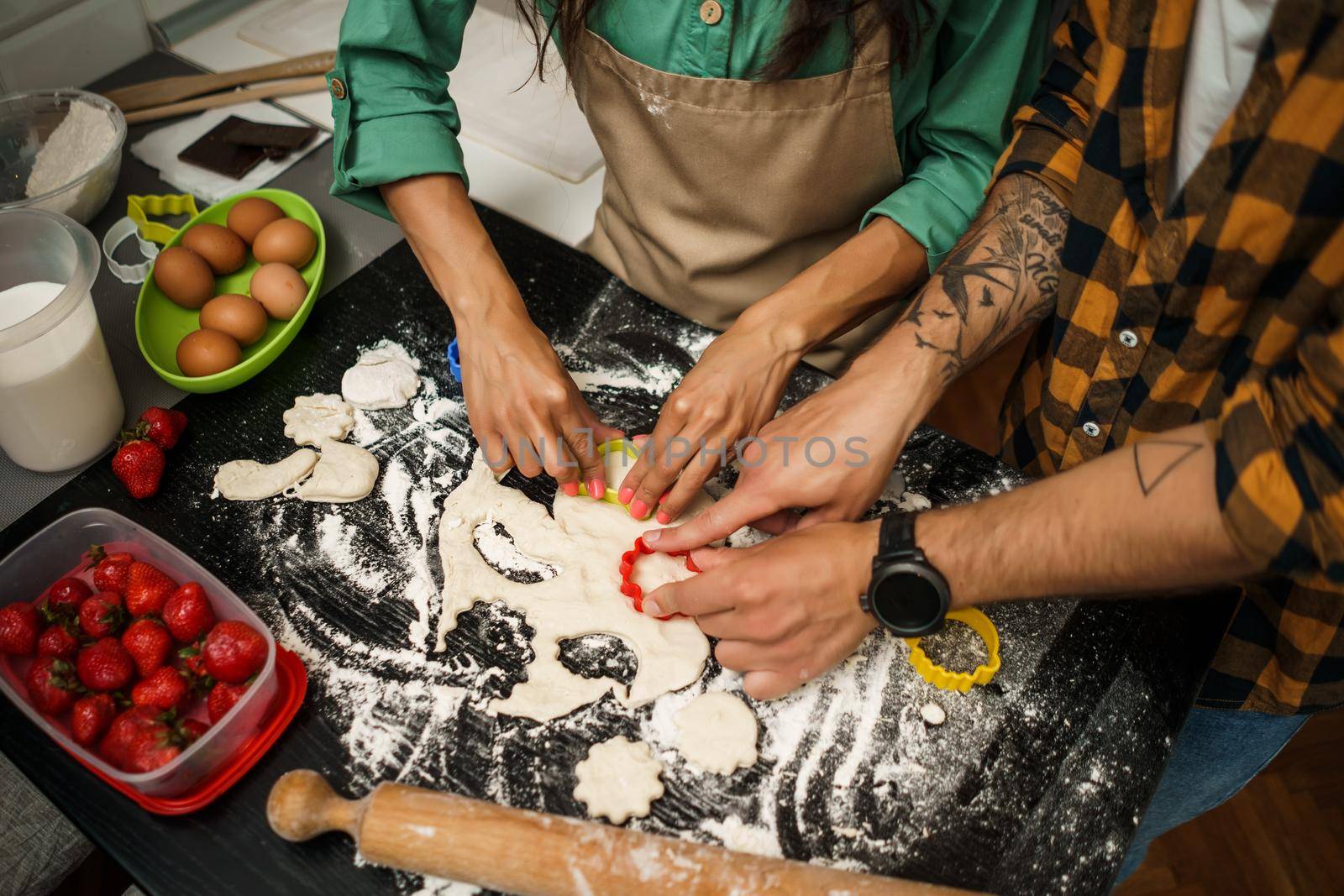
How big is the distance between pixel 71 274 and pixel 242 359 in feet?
0.81

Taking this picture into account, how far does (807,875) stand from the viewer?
92 cm

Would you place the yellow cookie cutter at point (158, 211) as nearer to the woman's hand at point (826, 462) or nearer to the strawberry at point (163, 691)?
the strawberry at point (163, 691)

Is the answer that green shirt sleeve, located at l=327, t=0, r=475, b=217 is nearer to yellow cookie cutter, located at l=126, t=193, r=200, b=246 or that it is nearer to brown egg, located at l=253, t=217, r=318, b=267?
brown egg, located at l=253, t=217, r=318, b=267

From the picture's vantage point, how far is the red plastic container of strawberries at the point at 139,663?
984mm

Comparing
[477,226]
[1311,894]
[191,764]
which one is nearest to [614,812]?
[191,764]

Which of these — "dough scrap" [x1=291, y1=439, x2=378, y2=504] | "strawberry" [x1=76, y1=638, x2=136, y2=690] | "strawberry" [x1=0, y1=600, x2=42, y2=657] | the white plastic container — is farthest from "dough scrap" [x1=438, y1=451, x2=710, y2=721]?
"strawberry" [x1=0, y1=600, x2=42, y2=657]

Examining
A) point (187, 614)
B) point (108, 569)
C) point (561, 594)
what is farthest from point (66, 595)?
point (561, 594)

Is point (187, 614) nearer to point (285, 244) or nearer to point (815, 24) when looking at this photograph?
point (285, 244)

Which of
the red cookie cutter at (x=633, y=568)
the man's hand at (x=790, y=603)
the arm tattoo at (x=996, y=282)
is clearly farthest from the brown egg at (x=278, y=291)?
the arm tattoo at (x=996, y=282)

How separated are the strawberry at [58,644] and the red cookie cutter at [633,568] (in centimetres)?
66

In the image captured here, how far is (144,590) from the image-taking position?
109 cm

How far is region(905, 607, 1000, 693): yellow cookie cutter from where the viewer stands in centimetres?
112

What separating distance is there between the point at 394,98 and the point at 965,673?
1.12m

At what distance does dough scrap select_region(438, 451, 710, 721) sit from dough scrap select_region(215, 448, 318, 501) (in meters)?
0.22
